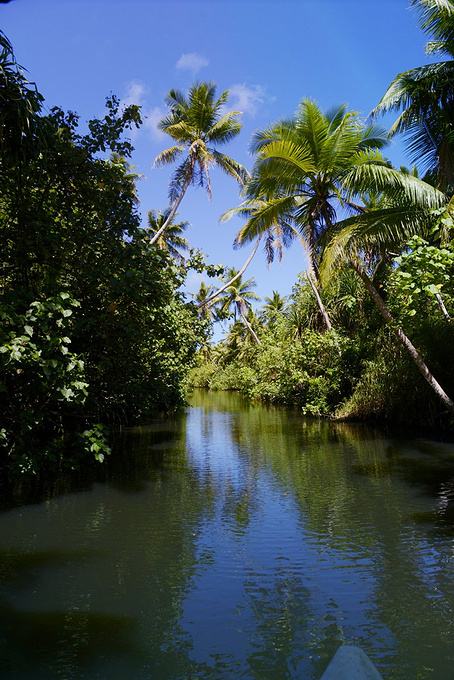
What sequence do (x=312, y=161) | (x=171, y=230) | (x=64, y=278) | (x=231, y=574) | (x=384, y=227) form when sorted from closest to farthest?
1. (x=231, y=574)
2. (x=64, y=278)
3. (x=384, y=227)
4. (x=312, y=161)
5. (x=171, y=230)

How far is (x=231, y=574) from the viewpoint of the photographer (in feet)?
17.8

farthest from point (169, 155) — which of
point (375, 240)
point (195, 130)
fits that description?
point (375, 240)

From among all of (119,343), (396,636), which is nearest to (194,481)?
(119,343)

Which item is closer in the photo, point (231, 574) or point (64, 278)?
point (231, 574)

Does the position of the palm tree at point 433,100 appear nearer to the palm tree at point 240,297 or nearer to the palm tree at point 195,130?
the palm tree at point 195,130

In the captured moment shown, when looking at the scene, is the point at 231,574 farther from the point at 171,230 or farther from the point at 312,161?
the point at 171,230

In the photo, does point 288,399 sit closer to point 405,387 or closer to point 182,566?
point 405,387

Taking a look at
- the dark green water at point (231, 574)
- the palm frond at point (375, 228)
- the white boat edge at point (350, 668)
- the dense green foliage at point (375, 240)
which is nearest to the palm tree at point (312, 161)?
the dense green foliage at point (375, 240)

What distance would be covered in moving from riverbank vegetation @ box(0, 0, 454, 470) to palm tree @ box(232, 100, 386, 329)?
1.8 inches

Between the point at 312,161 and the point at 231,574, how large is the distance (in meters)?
12.0

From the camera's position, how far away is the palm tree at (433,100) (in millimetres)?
11219

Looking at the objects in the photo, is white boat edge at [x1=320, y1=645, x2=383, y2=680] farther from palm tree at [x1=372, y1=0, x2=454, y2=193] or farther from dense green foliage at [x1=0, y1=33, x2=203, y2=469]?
palm tree at [x1=372, y1=0, x2=454, y2=193]

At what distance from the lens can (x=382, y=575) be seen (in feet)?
A: 17.4

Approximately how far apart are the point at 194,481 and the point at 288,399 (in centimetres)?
1744
